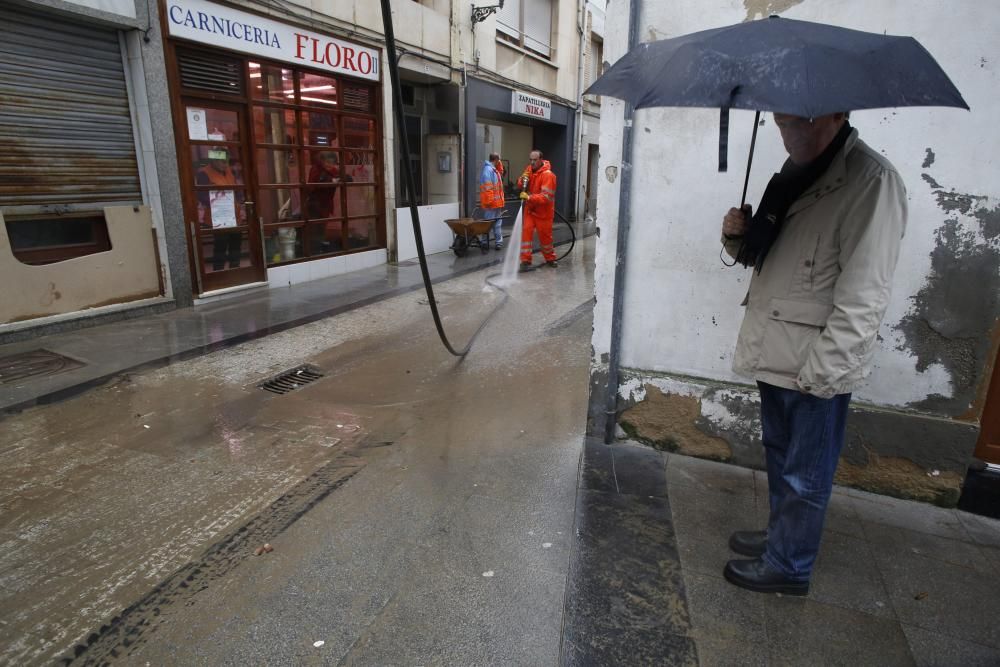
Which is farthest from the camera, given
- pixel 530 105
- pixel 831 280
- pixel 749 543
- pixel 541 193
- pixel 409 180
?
pixel 530 105

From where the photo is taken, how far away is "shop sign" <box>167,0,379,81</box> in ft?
22.2

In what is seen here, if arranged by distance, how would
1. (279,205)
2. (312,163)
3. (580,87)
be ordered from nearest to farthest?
(279,205) < (312,163) < (580,87)

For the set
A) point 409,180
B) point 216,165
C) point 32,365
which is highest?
point 216,165

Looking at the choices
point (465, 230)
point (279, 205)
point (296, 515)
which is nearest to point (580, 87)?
point (465, 230)

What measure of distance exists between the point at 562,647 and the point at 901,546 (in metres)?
1.67

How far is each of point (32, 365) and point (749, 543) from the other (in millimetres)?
5495

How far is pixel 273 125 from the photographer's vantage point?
8234 mm

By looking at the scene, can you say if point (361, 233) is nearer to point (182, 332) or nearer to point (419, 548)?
point (182, 332)

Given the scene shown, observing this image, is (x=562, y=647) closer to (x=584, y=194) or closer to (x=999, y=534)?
(x=999, y=534)

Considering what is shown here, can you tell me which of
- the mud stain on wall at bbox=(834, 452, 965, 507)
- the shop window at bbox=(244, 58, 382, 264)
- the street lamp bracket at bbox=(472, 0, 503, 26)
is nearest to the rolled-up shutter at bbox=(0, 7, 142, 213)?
the shop window at bbox=(244, 58, 382, 264)

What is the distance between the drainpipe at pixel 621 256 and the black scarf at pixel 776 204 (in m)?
0.98

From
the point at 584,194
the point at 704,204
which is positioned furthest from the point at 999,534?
the point at 584,194

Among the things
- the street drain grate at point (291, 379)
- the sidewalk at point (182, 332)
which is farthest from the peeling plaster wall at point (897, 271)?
the sidewalk at point (182, 332)

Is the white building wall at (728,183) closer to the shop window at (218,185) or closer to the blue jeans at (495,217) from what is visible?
the shop window at (218,185)
